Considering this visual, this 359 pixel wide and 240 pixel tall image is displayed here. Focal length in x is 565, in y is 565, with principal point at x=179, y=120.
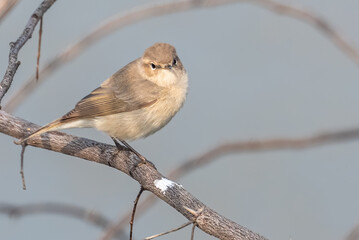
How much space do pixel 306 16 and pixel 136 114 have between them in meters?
1.39

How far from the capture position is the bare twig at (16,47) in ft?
10.2

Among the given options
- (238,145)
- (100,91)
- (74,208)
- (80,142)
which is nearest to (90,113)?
(100,91)

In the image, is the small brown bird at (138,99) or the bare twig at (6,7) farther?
the small brown bird at (138,99)

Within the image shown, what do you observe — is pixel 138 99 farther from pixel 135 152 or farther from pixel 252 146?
pixel 252 146

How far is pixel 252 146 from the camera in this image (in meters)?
3.97

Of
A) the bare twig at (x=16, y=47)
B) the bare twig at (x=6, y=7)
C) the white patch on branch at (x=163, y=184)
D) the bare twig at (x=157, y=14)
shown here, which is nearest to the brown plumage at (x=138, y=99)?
the bare twig at (x=157, y=14)

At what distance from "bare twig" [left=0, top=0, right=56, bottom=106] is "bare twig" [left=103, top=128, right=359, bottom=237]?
122cm

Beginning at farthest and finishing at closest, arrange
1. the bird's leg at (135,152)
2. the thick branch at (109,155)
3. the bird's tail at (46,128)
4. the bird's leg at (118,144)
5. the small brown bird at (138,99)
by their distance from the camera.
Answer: the small brown bird at (138,99)
the bird's leg at (118,144)
the bird's leg at (135,152)
the bird's tail at (46,128)
the thick branch at (109,155)

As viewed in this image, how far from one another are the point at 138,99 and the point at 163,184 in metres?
1.10

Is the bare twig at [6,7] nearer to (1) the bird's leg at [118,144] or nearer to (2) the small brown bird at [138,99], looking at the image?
(2) the small brown bird at [138,99]

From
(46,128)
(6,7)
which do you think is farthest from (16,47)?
(6,7)

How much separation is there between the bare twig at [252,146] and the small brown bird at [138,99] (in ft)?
1.21

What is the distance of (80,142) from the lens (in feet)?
11.6

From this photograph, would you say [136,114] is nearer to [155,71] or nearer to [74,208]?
[155,71]
